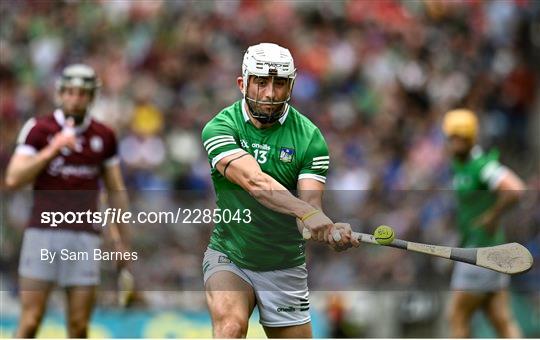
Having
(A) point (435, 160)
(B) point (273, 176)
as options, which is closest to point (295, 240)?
(B) point (273, 176)

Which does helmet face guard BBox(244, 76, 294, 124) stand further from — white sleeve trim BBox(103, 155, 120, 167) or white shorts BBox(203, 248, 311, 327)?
white sleeve trim BBox(103, 155, 120, 167)

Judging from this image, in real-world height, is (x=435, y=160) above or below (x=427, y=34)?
below

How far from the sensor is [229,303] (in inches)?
277

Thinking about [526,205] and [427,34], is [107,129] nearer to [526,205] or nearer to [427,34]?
[526,205]

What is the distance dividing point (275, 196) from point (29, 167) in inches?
109

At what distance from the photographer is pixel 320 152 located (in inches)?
288

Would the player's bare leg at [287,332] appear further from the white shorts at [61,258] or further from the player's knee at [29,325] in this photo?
the player's knee at [29,325]

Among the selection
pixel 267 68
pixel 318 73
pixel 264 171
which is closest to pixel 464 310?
pixel 264 171

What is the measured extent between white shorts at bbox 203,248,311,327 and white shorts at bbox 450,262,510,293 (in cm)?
316

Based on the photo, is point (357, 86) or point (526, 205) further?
point (357, 86)

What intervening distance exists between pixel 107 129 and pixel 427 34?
7.30 meters

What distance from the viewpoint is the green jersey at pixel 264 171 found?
7.24 meters

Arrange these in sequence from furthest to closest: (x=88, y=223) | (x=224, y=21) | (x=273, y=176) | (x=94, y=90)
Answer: (x=224, y=21) → (x=94, y=90) → (x=88, y=223) → (x=273, y=176)

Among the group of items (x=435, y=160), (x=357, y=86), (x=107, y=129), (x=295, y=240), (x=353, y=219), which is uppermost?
(x=357, y=86)
